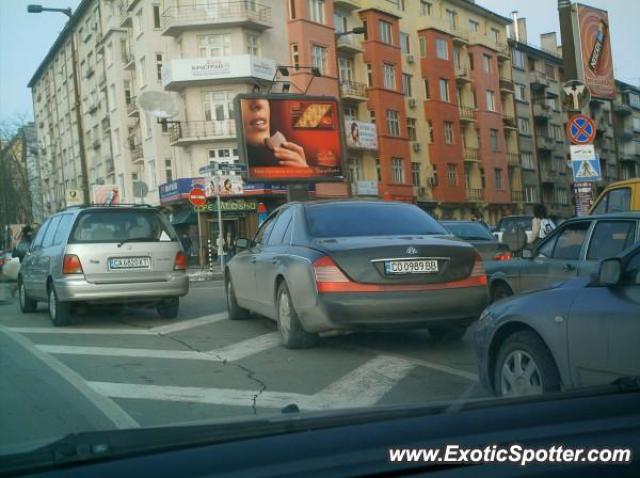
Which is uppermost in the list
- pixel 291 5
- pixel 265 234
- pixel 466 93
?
pixel 291 5

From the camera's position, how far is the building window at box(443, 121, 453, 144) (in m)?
48.9

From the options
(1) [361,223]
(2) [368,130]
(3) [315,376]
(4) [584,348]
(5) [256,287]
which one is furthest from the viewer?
(2) [368,130]

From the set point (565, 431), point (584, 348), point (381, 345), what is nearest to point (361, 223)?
point (381, 345)

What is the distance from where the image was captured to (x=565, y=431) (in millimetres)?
1985

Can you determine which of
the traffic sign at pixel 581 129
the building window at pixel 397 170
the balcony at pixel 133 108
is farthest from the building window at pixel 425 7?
the traffic sign at pixel 581 129

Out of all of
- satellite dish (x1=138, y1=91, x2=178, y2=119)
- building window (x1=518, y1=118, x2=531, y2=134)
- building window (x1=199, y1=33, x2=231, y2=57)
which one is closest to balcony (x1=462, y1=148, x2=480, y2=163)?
building window (x1=518, y1=118, x2=531, y2=134)

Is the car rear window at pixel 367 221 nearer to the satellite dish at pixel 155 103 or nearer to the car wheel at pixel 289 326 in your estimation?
the car wheel at pixel 289 326

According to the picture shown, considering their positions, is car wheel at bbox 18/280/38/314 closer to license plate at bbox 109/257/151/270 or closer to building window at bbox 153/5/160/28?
license plate at bbox 109/257/151/270

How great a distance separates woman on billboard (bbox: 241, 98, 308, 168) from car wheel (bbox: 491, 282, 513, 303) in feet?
60.2

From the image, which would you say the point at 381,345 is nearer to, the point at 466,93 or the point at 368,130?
the point at 368,130

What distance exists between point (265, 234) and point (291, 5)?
32940 mm

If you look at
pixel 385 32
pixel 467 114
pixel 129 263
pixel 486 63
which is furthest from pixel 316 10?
pixel 129 263

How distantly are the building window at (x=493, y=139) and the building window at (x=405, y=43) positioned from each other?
34.4 ft

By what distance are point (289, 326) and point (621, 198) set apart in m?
5.52
